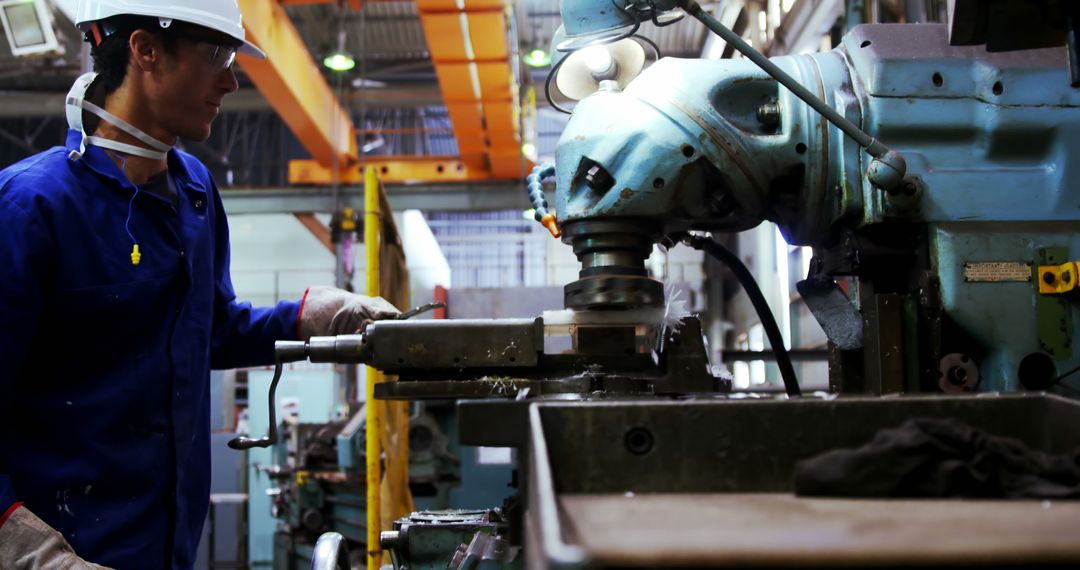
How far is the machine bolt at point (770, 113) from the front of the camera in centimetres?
156

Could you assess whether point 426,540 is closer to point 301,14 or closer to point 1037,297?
point 1037,297


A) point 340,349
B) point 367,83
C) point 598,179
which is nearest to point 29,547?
point 340,349

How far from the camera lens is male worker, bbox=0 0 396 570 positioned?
1274 mm

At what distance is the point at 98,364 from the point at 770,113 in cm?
113

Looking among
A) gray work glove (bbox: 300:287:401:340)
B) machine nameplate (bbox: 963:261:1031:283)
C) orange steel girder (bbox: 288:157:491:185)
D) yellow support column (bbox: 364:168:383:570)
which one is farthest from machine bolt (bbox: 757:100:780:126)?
orange steel girder (bbox: 288:157:491:185)

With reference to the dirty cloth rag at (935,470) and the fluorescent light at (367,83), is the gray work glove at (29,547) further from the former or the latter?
the fluorescent light at (367,83)

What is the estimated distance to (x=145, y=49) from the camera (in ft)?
4.78

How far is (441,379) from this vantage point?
4.97 ft

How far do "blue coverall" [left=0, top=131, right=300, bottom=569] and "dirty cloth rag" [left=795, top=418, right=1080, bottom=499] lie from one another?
1.01 metres

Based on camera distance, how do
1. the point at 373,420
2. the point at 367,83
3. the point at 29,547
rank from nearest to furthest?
the point at 29,547
the point at 373,420
the point at 367,83

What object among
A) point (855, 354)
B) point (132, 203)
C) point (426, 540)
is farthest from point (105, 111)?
point (855, 354)

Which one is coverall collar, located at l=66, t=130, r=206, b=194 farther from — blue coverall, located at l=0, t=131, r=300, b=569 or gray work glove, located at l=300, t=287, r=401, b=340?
gray work glove, located at l=300, t=287, r=401, b=340

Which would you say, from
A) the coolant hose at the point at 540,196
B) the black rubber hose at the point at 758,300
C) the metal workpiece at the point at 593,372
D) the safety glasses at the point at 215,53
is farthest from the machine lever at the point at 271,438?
the black rubber hose at the point at 758,300

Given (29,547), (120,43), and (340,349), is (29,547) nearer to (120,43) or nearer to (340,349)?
(340,349)
